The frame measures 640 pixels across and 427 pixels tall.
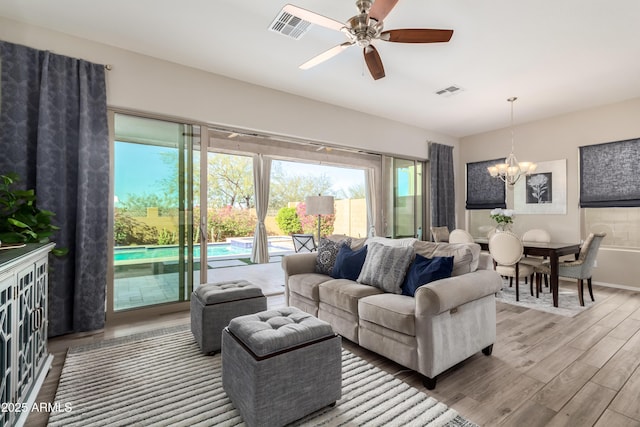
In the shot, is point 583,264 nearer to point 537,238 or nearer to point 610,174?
point 537,238

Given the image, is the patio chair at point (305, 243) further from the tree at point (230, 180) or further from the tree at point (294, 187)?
the tree at point (230, 180)

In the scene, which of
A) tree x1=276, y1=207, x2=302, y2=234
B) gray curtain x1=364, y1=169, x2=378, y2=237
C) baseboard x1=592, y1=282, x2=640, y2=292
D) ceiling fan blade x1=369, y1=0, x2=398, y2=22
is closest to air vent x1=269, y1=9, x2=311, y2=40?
ceiling fan blade x1=369, y1=0, x2=398, y2=22

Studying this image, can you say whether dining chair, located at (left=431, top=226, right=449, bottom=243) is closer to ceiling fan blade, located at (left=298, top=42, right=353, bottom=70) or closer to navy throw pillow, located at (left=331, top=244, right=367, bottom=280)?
navy throw pillow, located at (left=331, top=244, right=367, bottom=280)

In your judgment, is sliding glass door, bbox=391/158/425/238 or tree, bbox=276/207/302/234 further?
tree, bbox=276/207/302/234

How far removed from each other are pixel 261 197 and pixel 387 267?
352 cm

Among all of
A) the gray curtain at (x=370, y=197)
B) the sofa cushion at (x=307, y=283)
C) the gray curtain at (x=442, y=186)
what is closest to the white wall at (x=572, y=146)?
the gray curtain at (x=442, y=186)

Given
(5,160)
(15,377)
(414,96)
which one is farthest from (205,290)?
(414,96)

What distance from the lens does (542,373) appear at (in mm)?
2203

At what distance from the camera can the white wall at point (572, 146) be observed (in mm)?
4613

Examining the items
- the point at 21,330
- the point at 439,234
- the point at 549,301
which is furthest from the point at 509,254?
the point at 21,330

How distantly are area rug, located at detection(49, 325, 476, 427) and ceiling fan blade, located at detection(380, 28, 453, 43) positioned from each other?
2464 mm

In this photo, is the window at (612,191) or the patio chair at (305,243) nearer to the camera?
the window at (612,191)

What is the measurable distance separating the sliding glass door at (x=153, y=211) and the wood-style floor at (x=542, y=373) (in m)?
0.39

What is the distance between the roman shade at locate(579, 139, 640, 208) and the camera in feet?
14.9
